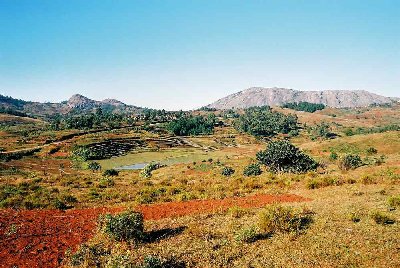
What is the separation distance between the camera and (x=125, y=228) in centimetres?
1958

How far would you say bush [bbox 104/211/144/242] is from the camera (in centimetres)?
1961

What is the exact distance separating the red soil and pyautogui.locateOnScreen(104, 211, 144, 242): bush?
2219mm

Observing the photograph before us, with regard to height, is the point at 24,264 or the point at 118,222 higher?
the point at 118,222

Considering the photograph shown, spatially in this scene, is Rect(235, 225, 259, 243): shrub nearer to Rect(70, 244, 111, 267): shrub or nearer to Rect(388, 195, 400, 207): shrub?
Rect(70, 244, 111, 267): shrub

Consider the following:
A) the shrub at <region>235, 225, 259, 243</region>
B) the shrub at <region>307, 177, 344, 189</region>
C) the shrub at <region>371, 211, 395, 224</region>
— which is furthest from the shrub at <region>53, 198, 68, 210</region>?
the shrub at <region>371, 211, 395, 224</region>

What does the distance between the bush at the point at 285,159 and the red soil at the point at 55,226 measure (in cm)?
2576

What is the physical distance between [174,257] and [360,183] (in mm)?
25119

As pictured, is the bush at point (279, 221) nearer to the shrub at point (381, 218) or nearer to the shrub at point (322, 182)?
the shrub at point (381, 218)

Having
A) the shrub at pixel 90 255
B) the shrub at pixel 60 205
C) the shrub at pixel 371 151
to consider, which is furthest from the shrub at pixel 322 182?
the shrub at pixel 371 151

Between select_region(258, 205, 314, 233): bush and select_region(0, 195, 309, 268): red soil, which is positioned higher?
select_region(258, 205, 314, 233): bush

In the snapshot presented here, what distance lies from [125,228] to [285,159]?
42488 millimetres

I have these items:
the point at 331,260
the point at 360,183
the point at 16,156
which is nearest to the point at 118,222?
the point at 331,260

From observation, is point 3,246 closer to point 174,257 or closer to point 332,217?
point 174,257

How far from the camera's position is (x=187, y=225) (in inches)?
909
